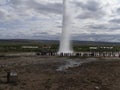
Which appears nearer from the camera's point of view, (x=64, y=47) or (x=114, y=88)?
(x=114, y=88)

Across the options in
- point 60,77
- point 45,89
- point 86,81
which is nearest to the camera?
point 45,89

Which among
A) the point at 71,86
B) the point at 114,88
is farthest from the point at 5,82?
the point at 114,88

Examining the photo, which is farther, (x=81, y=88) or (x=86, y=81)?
(x=86, y=81)

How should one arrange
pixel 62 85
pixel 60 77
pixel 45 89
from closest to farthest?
pixel 45 89 → pixel 62 85 → pixel 60 77

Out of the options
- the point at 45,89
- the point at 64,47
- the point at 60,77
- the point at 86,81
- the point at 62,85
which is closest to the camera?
the point at 45,89

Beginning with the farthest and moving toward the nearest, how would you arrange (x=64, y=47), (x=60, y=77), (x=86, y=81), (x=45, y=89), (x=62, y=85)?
(x=64, y=47), (x=60, y=77), (x=86, y=81), (x=62, y=85), (x=45, y=89)

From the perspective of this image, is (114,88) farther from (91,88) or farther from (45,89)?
(45,89)

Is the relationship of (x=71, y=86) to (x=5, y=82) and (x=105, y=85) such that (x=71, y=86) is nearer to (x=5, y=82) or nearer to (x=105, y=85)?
(x=105, y=85)

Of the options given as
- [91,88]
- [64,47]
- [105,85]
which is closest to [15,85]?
[91,88]
